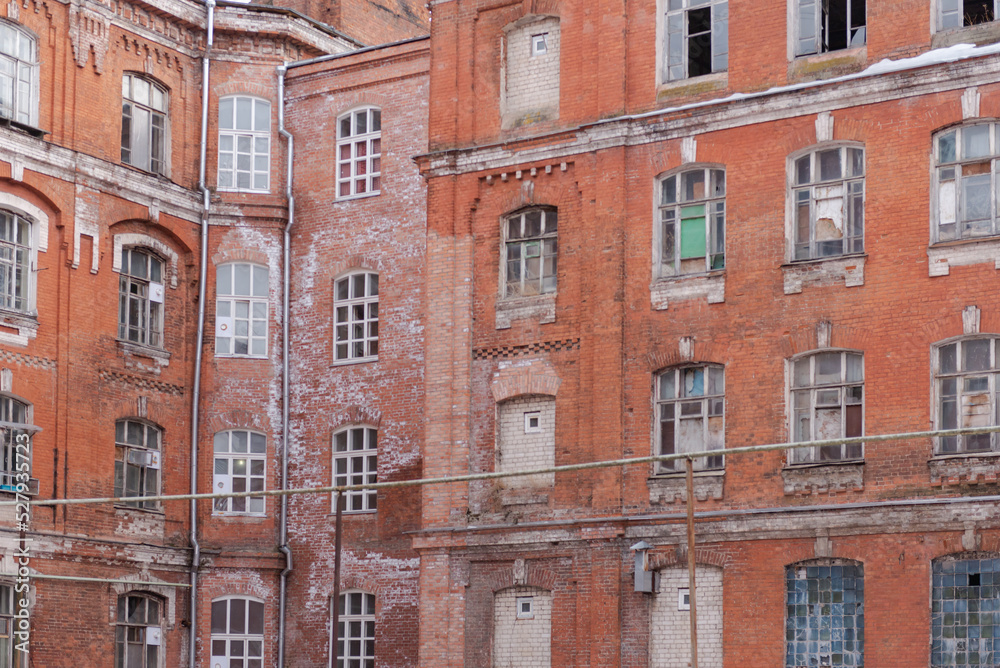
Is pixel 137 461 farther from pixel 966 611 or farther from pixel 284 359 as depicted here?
pixel 966 611

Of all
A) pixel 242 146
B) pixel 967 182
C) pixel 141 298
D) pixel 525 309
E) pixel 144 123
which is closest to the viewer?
pixel 967 182

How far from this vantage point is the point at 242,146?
35.5 m

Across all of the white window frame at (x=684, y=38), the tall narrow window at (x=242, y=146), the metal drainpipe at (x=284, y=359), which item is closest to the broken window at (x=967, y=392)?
the white window frame at (x=684, y=38)

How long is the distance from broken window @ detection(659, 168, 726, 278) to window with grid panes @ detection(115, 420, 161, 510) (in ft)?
34.4

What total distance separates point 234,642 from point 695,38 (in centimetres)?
1372

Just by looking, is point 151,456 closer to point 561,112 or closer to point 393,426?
point 393,426

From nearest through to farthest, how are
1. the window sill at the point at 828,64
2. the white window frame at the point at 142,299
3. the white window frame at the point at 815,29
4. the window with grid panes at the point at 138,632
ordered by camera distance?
the window sill at the point at 828,64, the white window frame at the point at 815,29, the window with grid panes at the point at 138,632, the white window frame at the point at 142,299

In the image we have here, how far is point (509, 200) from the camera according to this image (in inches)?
1192

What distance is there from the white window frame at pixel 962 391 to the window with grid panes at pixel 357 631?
11545mm

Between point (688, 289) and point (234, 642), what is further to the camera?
point (234, 642)

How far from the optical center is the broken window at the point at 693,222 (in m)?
28.4

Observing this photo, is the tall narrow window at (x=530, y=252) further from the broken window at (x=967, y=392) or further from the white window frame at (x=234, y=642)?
the white window frame at (x=234, y=642)

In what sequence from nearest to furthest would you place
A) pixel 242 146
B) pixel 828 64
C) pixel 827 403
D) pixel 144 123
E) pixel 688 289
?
pixel 827 403
pixel 828 64
pixel 688 289
pixel 144 123
pixel 242 146

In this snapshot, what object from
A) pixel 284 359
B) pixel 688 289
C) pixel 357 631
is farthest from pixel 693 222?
pixel 357 631
